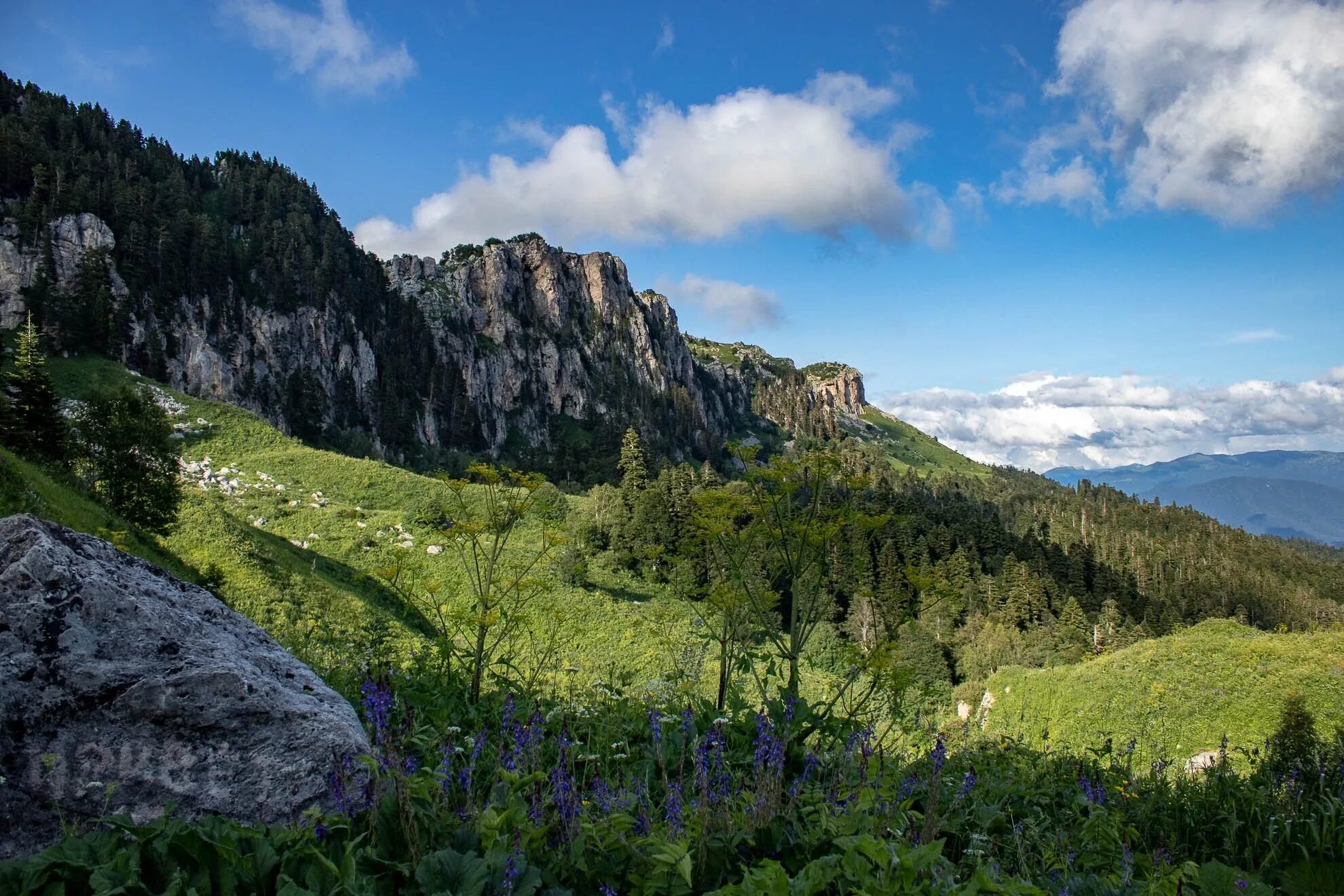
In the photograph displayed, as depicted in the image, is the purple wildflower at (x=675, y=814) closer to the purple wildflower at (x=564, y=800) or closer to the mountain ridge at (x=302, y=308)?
the purple wildflower at (x=564, y=800)

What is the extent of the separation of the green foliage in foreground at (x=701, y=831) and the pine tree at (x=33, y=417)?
22963mm

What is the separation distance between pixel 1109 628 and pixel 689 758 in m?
73.9

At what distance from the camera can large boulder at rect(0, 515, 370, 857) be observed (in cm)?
319

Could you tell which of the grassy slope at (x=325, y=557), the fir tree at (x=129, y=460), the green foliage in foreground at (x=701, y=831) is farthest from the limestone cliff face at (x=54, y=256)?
the green foliage in foreground at (x=701, y=831)

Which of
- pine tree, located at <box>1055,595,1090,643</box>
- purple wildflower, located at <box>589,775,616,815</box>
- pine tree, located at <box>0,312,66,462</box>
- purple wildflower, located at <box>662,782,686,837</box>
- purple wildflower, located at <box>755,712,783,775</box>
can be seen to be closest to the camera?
purple wildflower, located at <box>662,782,686,837</box>

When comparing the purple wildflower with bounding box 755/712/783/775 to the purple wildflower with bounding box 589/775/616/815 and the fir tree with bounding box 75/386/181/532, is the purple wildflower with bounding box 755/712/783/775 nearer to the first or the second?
the purple wildflower with bounding box 589/775/616/815

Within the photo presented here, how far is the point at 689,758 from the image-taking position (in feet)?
16.6

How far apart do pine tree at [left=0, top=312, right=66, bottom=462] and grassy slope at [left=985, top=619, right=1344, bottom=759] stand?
3001 cm

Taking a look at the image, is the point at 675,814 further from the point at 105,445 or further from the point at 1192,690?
the point at 1192,690

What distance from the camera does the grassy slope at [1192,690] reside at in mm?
18047

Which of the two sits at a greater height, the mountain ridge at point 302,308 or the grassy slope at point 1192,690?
the mountain ridge at point 302,308

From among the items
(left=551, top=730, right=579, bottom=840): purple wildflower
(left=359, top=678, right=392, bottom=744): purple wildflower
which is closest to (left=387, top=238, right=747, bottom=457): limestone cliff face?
(left=359, top=678, right=392, bottom=744): purple wildflower

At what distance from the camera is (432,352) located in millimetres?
139250

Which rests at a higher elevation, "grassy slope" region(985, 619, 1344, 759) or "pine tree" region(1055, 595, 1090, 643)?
"grassy slope" region(985, 619, 1344, 759)
